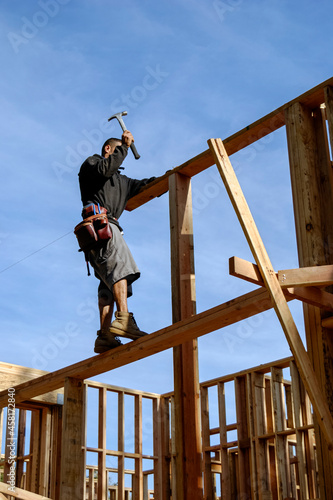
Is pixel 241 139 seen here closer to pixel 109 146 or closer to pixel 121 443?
pixel 109 146

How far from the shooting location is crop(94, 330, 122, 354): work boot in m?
7.32

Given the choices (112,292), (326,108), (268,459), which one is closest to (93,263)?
(112,292)

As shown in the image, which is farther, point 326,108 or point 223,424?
point 223,424

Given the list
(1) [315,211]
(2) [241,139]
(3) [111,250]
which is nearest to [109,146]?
(3) [111,250]

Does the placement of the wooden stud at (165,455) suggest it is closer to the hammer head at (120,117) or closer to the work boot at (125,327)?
the work boot at (125,327)

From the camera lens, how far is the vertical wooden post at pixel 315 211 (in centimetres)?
557

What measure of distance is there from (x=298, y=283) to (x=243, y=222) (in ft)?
1.80

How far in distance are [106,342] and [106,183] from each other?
65.9 inches

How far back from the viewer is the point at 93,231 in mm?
7426

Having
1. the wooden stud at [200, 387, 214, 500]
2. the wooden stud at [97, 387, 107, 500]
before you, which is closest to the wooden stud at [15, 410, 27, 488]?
the wooden stud at [97, 387, 107, 500]

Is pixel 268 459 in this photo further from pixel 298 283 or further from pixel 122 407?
pixel 298 283

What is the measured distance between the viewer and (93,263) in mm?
7707

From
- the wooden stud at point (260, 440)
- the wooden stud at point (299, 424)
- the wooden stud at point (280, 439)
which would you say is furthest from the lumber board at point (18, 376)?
the wooden stud at point (299, 424)

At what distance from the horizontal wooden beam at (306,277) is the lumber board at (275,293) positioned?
66 mm
